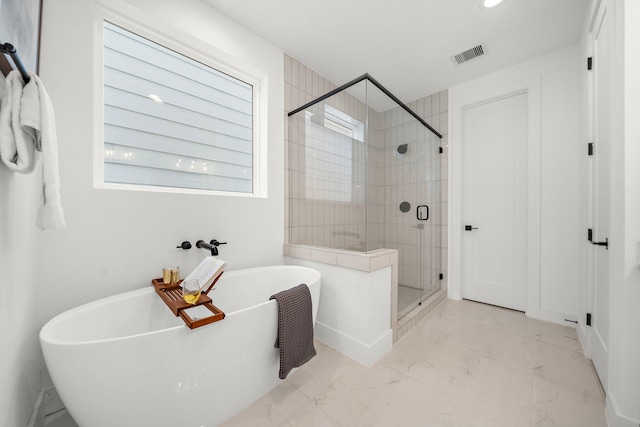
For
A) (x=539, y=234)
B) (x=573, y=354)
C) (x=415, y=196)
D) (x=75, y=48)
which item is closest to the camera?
(x=75, y=48)

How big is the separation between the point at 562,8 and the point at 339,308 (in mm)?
2887

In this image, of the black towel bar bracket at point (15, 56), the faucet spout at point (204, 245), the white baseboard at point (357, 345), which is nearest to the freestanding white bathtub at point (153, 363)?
the faucet spout at point (204, 245)

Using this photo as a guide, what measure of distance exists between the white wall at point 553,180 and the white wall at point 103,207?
9.47ft

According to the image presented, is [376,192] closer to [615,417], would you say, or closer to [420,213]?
[420,213]

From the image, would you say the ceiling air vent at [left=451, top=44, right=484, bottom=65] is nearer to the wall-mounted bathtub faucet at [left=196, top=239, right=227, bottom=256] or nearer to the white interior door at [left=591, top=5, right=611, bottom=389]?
the white interior door at [left=591, top=5, right=611, bottom=389]

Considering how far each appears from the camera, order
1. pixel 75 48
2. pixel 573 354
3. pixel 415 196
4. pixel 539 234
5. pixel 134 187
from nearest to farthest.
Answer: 1. pixel 75 48
2. pixel 134 187
3. pixel 573 354
4. pixel 539 234
5. pixel 415 196

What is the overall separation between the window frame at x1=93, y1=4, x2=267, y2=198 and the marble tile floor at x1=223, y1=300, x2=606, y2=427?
4.87 feet

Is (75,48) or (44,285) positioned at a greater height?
(75,48)

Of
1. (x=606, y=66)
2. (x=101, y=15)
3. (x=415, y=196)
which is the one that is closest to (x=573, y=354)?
(x=415, y=196)

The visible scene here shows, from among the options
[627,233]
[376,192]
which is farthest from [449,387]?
[376,192]

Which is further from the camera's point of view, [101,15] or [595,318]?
[595,318]

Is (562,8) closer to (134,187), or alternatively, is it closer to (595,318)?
(595,318)

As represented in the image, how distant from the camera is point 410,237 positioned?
254 cm

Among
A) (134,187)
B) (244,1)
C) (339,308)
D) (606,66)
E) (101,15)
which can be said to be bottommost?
(339,308)
